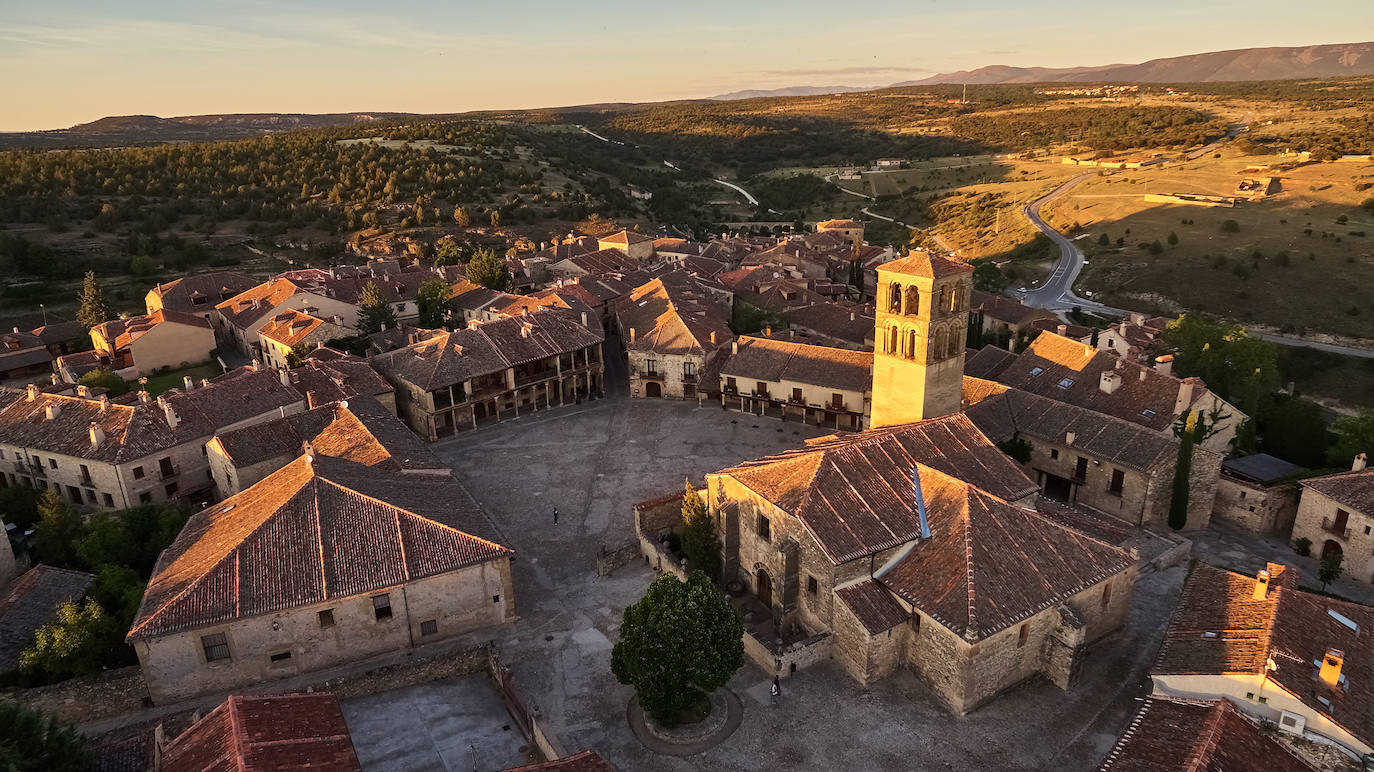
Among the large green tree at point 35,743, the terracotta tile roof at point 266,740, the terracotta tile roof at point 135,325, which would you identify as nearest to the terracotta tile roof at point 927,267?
the terracotta tile roof at point 266,740

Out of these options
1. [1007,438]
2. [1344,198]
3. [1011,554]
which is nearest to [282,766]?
[1011,554]

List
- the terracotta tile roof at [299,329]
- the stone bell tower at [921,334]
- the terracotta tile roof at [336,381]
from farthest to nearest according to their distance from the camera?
the terracotta tile roof at [299,329]
the terracotta tile roof at [336,381]
the stone bell tower at [921,334]

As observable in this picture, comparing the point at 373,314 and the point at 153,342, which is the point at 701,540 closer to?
the point at 373,314

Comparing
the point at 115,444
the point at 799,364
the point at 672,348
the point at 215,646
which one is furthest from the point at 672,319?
the point at 215,646

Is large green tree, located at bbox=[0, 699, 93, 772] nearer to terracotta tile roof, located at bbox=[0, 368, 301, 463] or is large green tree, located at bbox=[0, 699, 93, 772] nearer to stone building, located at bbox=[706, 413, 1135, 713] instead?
stone building, located at bbox=[706, 413, 1135, 713]

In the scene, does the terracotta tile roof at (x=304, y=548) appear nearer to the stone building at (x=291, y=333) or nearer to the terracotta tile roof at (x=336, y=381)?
the terracotta tile roof at (x=336, y=381)
